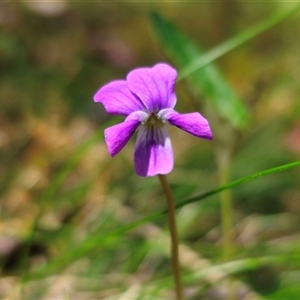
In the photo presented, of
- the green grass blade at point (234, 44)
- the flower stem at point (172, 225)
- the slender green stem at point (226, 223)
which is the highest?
the green grass blade at point (234, 44)

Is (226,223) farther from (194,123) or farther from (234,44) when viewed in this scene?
(194,123)

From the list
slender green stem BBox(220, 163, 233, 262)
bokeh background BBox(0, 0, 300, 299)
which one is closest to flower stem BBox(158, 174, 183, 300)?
bokeh background BBox(0, 0, 300, 299)

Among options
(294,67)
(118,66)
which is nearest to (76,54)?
(118,66)

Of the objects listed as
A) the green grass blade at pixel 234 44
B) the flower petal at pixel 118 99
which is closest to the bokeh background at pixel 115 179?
the green grass blade at pixel 234 44

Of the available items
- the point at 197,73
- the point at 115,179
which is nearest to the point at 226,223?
the point at 197,73

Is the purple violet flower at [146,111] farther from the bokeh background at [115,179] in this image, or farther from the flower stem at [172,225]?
the bokeh background at [115,179]

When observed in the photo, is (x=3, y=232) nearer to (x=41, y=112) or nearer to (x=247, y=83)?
(x=41, y=112)

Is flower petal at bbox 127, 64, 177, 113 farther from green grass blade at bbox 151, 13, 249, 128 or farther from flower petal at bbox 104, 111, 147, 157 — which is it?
green grass blade at bbox 151, 13, 249, 128
